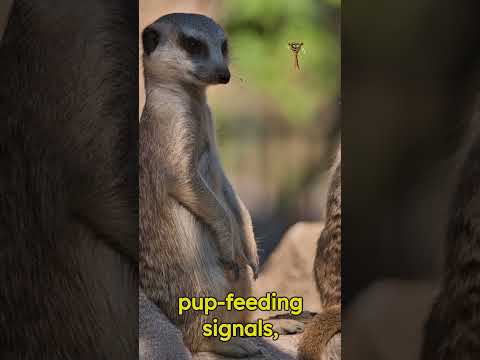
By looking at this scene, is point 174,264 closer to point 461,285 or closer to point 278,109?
point 278,109

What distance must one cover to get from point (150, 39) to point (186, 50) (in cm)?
15

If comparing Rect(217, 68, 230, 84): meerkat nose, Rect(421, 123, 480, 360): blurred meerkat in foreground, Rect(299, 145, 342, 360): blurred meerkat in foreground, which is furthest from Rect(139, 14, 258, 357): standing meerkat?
Rect(421, 123, 480, 360): blurred meerkat in foreground

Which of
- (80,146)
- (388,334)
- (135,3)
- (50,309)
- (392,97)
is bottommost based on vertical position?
(388,334)

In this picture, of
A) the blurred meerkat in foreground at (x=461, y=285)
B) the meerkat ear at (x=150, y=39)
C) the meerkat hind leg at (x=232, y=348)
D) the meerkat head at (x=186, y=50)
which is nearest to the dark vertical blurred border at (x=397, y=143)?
the blurred meerkat in foreground at (x=461, y=285)

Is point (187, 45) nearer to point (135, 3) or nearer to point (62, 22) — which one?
point (135, 3)

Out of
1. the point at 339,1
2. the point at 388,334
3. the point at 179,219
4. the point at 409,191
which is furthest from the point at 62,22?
the point at 388,334

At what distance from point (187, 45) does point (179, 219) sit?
66cm

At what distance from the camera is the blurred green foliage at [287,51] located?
93.4 inches

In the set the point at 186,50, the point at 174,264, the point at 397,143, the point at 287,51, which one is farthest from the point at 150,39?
the point at 397,143

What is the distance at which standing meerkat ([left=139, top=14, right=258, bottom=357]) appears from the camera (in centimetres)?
231

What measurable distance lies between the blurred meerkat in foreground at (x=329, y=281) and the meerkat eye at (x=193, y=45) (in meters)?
0.66

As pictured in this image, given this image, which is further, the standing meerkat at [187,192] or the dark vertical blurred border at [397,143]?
the dark vertical blurred border at [397,143]

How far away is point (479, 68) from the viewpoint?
2.49 metres

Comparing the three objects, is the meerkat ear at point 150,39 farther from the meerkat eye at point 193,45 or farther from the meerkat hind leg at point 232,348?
the meerkat hind leg at point 232,348
